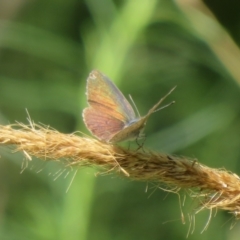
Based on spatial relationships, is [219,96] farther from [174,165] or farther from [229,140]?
[174,165]

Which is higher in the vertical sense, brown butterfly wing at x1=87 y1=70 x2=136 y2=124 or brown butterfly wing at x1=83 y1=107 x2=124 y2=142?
brown butterfly wing at x1=87 y1=70 x2=136 y2=124

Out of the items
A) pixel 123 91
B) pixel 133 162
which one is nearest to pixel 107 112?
pixel 133 162

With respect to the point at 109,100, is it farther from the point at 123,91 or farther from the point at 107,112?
the point at 123,91

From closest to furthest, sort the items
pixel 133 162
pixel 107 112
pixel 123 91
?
pixel 133 162
pixel 107 112
pixel 123 91

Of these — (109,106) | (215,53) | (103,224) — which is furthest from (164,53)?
(109,106)

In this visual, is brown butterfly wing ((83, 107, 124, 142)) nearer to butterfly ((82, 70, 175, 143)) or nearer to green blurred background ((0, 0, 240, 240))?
butterfly ((82, 70, 175, 143))

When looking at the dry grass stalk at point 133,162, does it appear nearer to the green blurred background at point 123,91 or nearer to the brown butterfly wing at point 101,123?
the brown butterfly wing at point 101,123

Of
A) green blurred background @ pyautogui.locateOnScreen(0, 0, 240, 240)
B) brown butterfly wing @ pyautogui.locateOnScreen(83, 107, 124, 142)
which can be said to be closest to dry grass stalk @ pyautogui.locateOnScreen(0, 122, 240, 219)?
brown butterfly wing @ pyautogui.locateOnScreen(83, 107, 124, 142)
